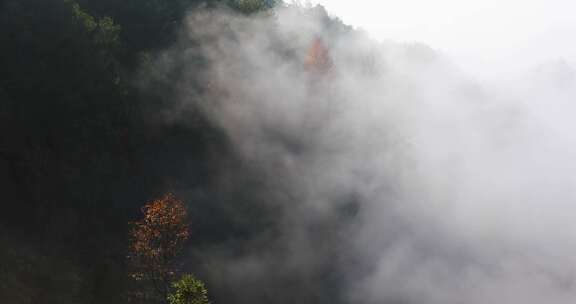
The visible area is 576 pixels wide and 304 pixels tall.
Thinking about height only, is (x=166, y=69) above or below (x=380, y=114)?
below

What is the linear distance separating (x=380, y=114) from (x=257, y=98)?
19620 millimetres

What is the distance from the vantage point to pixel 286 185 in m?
46.8

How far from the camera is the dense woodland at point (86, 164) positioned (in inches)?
1148

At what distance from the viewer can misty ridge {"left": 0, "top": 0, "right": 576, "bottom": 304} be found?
32719mm

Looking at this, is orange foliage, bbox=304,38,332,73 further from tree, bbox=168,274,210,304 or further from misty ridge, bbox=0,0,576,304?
tree, bbox=168,274,210,304

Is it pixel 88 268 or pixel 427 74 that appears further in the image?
pixel 427 74

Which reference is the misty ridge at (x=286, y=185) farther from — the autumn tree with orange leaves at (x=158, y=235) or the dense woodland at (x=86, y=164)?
the autumn tree with orange leaves at (x=158, y=235)

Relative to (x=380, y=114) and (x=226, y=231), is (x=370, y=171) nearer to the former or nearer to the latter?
(x=380, y=114)

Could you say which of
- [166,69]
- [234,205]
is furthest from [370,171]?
[166,69]

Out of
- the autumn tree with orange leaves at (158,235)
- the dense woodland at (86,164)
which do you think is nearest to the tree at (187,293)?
the autumn tree with orange leaves at (158,235)

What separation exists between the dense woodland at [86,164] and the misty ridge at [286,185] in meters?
0.14

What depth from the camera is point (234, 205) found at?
140ft

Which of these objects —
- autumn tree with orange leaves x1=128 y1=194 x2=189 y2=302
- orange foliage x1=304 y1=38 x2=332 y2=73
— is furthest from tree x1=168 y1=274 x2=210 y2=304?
orange foliage x1=304 y1=38 x2=332 y2=73

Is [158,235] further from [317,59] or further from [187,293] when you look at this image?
[317,59]
